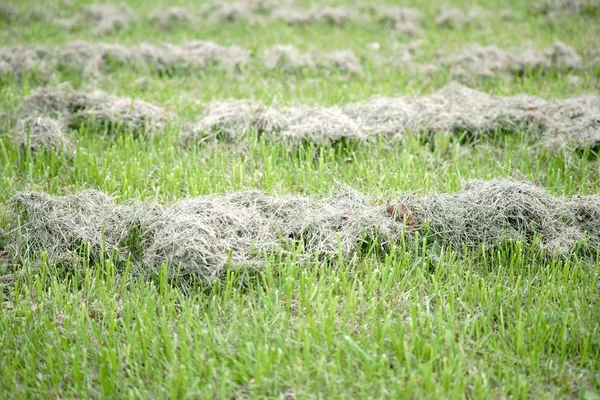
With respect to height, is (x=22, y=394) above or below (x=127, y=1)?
below

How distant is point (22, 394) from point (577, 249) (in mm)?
2770

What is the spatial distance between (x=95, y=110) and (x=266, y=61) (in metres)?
2.21

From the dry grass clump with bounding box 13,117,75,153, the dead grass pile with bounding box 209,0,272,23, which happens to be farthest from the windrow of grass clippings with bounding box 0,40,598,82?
the dead grass pile with bounding box 209,0,272,23

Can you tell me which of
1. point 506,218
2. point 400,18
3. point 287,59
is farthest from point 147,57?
point 506,218

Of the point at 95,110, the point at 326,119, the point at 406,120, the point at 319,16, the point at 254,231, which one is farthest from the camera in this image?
the point at 319,16

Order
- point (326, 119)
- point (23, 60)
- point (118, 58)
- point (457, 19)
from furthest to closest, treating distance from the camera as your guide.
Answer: point (457, 19), point (118, 58), point (23, 60), point (326, 119)

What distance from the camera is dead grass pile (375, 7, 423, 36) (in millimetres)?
7983

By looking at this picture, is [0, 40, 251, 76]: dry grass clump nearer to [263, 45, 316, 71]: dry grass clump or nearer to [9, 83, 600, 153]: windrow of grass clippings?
[263, 45, 316, 71]: dry grass clump

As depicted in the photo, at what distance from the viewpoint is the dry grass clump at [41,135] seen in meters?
4.36

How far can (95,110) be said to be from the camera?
4.95 metres

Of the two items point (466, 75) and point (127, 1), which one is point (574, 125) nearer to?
point (466, 75)

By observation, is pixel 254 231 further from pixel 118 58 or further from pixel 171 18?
pixel 171 18

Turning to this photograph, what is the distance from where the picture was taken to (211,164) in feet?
14.2

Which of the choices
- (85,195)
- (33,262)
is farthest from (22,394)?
(85,195)
